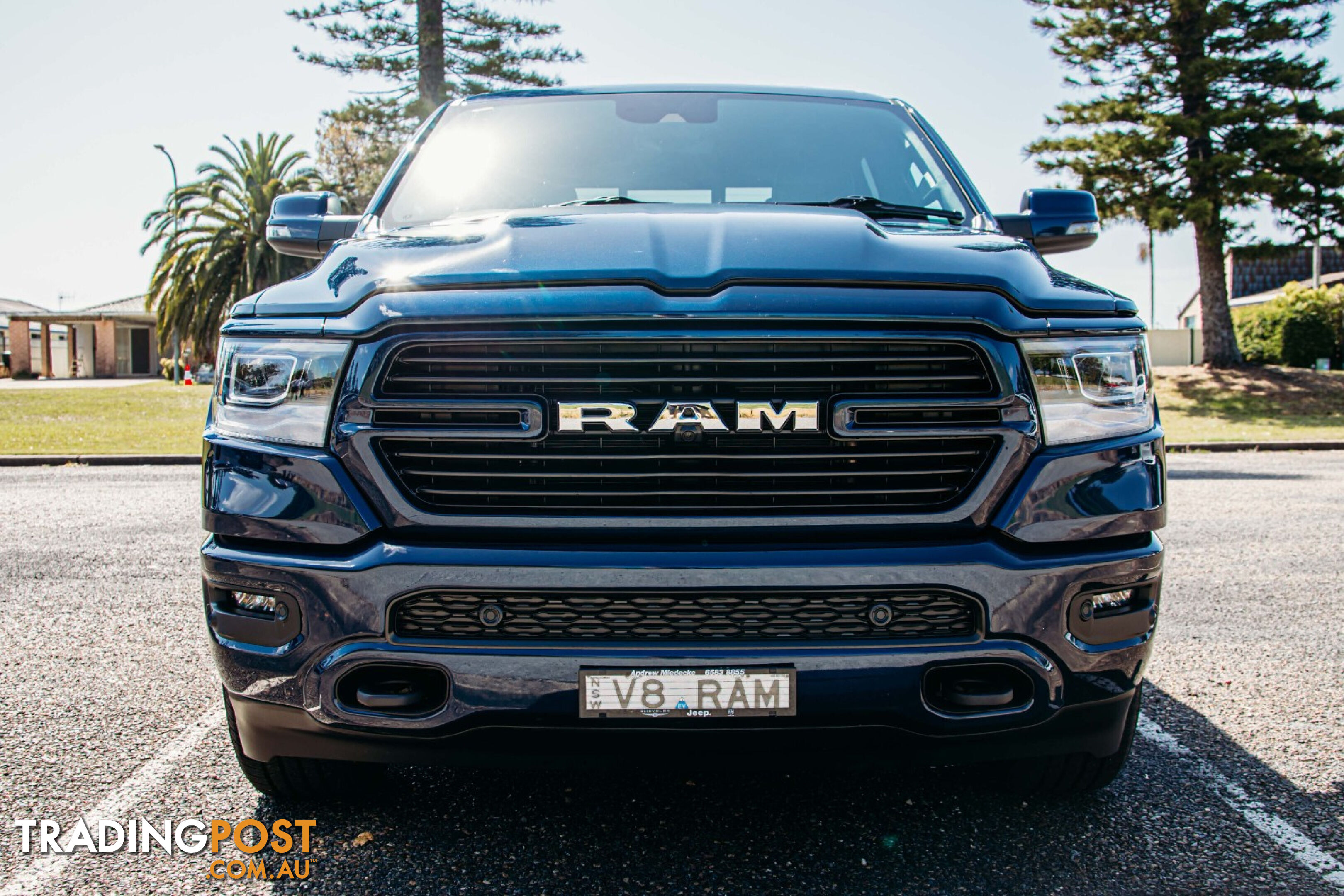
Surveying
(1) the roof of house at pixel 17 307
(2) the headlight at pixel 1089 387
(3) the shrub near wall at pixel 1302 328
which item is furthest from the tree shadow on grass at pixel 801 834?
(1) the roof of house at pixel 17 307

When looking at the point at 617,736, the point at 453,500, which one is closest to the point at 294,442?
the point at 453,500

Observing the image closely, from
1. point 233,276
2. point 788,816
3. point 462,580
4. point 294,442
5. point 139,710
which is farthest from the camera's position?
point 233,276

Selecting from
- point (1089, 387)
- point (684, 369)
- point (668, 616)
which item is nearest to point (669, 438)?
point (684, 369)

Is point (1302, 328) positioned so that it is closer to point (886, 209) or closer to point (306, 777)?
point (886, 209)

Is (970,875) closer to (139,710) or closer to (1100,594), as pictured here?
(1100,594)

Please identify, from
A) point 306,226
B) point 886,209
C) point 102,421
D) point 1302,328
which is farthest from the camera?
point 1302,328

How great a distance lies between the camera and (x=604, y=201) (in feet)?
10.1

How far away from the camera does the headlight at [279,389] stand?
2.15m

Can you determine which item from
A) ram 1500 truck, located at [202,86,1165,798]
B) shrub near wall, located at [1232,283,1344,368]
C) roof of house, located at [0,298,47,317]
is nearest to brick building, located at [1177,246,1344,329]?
shrub near wall, located at [1232,283,1344,368]

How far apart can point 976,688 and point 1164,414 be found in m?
20.7

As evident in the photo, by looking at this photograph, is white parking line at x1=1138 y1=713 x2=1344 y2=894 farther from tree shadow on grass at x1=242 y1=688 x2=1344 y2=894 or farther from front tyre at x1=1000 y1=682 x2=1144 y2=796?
front tyre at x1=1000 y1=682 x2=1144 y2=796

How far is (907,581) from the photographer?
6.70ft

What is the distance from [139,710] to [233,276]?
113ft

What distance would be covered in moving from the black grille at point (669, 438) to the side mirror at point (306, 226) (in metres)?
1.42
